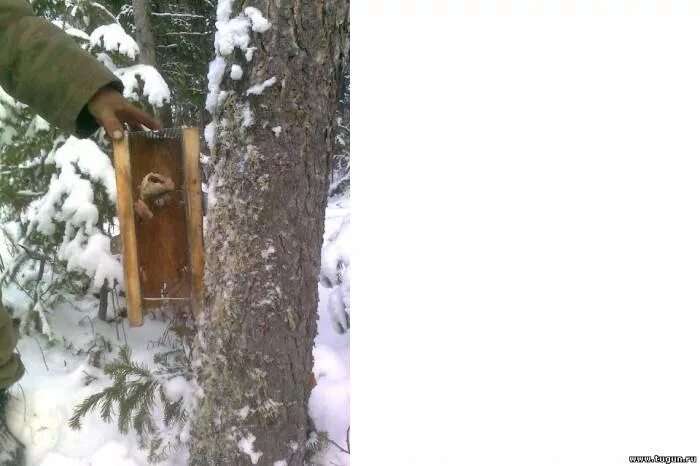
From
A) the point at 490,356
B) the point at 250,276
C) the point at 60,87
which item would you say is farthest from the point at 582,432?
the point at 60,87

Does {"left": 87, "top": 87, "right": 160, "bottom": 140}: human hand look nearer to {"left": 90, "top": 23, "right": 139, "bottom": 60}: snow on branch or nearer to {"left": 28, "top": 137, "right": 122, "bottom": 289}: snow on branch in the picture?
{"left": 28, "top": 137, "right": 122, "bottom": 289}: snow on branch

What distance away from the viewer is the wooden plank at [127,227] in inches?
56.3

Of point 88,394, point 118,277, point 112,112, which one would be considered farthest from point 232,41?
point 88,394

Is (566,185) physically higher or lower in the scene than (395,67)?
lower

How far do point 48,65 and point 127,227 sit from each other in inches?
19.4

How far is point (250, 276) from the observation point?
1.53 m

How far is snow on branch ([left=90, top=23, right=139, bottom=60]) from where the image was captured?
2.61m

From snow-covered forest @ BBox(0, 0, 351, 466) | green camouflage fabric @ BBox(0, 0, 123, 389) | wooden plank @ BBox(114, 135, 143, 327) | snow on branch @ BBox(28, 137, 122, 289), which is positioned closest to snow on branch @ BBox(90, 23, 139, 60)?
snow-covered forest @ BBox(0, 0, 351, 466)

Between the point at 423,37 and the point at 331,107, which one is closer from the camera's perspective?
the point at 423,37

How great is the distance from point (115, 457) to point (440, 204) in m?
1.89

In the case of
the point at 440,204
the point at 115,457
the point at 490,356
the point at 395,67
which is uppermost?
the point at 395,67

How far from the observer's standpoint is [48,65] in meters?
1.45

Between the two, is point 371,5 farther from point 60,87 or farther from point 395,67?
point 60,87

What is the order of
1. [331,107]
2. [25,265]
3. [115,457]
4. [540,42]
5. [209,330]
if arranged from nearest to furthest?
[540,42], [331,107], [209,330], [115,457], [25,265]
